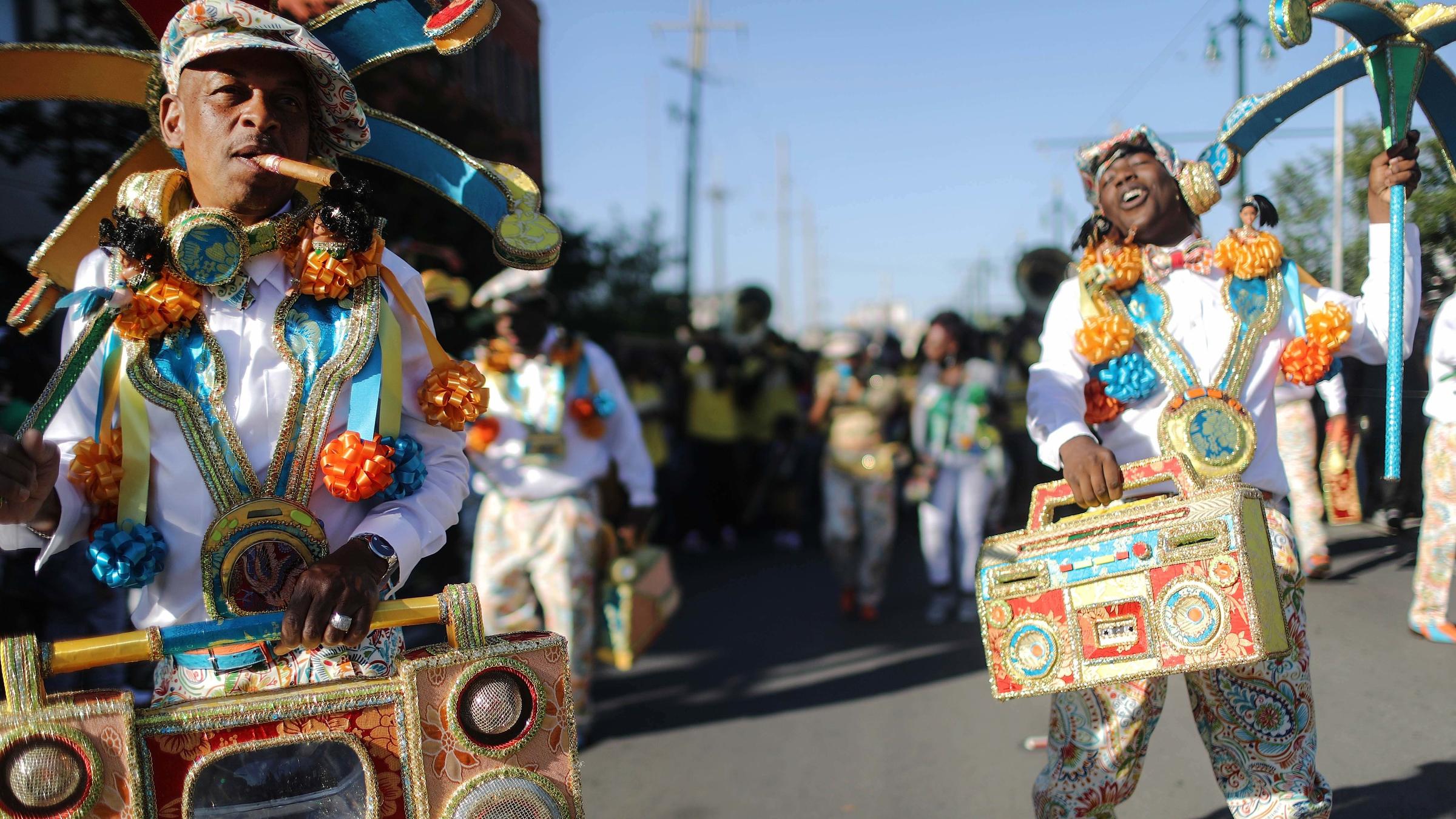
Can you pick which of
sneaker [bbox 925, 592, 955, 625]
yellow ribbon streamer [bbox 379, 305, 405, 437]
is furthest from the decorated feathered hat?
sneaker [bbox 925, 592, 955, 625]

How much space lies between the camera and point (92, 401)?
2143 mm

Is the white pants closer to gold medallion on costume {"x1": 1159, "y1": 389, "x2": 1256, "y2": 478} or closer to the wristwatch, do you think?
gold medallion on costume {"x1": 1159, "y1": 389, "x2": 1256, "y2": 478}

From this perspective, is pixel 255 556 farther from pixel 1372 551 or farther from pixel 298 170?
pixel 1372 551

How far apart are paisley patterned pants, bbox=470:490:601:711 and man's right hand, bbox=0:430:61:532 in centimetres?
342

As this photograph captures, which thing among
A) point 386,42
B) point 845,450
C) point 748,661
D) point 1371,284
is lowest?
point 748,661

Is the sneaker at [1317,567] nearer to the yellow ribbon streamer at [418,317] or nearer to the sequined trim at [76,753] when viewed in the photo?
the yellow ribbon streamer at [418,317]

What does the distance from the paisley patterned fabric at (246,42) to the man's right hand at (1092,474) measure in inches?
68.8

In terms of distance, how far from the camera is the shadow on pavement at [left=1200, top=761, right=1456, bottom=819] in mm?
3607

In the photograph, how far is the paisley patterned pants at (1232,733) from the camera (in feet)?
9.16

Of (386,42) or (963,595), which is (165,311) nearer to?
(386,42)

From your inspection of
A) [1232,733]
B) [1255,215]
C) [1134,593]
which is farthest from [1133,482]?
[1255,215]

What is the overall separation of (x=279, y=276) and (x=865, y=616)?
617 cm

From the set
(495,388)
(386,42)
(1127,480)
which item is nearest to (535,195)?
(386,42)

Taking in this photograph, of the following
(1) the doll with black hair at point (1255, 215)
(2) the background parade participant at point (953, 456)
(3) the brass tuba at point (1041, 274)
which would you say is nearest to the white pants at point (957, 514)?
(2) the background parade participant at point (953, 456)
